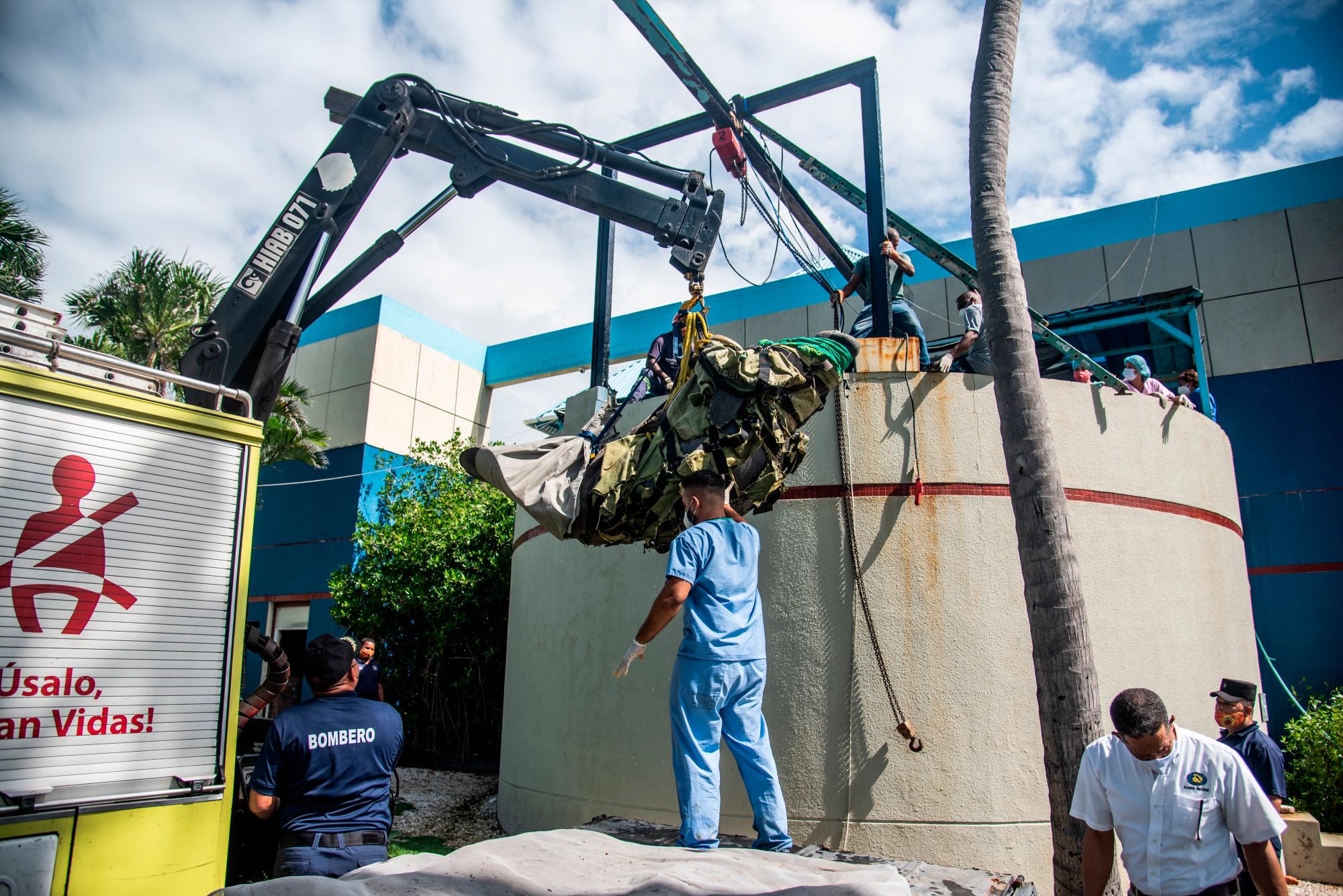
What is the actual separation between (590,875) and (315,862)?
1.24 metres

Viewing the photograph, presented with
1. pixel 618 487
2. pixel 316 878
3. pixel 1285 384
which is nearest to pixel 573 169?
pixel 618 487

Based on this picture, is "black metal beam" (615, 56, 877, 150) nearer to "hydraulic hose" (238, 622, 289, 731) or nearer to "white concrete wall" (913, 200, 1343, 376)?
"hydraulic hose" (238, 622, 289, 731)

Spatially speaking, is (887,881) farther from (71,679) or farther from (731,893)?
(71,679)

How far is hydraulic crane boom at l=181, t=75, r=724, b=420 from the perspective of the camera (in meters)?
6.14

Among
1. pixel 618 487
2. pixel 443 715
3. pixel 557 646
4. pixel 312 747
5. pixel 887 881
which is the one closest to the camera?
pixel 887 881

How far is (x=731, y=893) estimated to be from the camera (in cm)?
305

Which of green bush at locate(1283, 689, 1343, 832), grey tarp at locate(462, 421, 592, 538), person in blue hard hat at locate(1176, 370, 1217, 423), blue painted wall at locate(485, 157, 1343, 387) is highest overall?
blue painted wall at locate(485, 157, 1343, 387)

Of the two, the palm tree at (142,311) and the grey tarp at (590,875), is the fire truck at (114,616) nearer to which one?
the grey tarp at (590,875)

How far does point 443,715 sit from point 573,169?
9.88 meters

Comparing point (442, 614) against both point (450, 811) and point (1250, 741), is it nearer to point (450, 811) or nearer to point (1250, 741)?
point (450, 811)

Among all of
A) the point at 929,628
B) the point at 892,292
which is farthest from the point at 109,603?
the point at 892,292

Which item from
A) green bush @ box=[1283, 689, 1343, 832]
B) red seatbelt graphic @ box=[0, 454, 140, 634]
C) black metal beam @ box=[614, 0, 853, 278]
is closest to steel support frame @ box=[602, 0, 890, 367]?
black metal beam @ box=[614, 0, 853, 278]

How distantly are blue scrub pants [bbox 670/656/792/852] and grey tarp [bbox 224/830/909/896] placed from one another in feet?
0.97

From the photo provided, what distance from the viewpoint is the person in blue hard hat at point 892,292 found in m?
8.77
